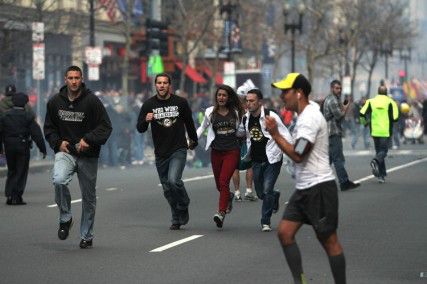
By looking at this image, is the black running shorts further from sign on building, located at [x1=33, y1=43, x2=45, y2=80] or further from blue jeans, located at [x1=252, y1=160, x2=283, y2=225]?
sign on building, located at [x1=33, y1=43, x2=45, y2=80]

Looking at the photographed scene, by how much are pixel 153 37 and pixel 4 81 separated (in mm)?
7516

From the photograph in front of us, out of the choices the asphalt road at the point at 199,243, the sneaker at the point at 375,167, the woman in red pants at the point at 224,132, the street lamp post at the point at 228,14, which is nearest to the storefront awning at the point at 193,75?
the street lamp post at the point at 228,14

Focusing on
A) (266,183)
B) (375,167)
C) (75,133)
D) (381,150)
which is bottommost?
(375,167)

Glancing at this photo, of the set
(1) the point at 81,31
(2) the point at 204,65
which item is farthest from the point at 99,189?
(2) the point at 204,65

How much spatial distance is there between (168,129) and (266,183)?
135cm

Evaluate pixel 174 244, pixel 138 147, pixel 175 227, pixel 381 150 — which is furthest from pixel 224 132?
pixel 138 147

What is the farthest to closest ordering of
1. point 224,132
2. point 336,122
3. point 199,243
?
point 336,122
point 224,132
point 199,243

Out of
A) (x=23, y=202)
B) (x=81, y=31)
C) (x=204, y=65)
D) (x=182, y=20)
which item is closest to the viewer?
(x=23, y=202)

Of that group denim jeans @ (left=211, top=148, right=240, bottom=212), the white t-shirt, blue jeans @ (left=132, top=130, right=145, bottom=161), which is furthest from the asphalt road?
blue jeans @ (left=132, top=130, right=145, bottom=161)

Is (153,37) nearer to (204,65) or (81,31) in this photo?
(81,31)

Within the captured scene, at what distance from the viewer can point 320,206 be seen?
9562 millimetres

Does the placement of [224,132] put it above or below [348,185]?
above

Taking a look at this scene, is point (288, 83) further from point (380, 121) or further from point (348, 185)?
point (380, 121)

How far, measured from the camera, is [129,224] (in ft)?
54.0
